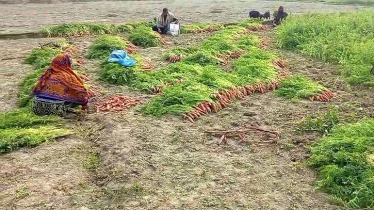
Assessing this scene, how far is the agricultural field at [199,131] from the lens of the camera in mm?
5246

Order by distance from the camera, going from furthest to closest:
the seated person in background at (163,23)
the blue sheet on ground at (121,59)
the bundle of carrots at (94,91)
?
the seated person in background at (163,23), the blue sheet on ground at (121,59), the bundle of carrots at (94,91)

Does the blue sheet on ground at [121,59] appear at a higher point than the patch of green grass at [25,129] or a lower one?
higher

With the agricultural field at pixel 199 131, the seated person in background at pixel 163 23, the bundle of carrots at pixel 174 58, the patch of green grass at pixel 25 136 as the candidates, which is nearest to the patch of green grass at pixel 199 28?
the seated person in background at pixel 163 23

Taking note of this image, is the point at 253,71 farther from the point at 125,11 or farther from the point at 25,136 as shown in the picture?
the point at 125,11

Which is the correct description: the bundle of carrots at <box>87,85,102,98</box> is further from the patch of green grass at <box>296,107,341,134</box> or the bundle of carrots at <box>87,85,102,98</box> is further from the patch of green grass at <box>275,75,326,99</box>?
the patch of green grass at <box>296,107,341,134</box>

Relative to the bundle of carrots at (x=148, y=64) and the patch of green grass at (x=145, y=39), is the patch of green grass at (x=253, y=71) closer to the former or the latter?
the bundle of carrots at (x=148, y=64)

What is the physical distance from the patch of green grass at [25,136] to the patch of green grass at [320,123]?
341cm

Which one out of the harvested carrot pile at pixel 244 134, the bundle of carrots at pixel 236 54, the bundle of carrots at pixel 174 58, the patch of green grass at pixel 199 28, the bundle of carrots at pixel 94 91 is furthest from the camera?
the patch of green grass at pixel 199 28

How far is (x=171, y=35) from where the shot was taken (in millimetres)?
15453

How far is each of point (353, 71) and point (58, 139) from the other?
642 cm

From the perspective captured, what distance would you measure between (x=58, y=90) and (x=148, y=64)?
363cm

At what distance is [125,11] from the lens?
22500 millimetres

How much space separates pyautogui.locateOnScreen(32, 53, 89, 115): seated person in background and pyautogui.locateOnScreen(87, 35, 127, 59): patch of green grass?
3.92m

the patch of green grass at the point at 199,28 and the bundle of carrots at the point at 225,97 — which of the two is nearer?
the bundle of carrots at the point at 225,97
